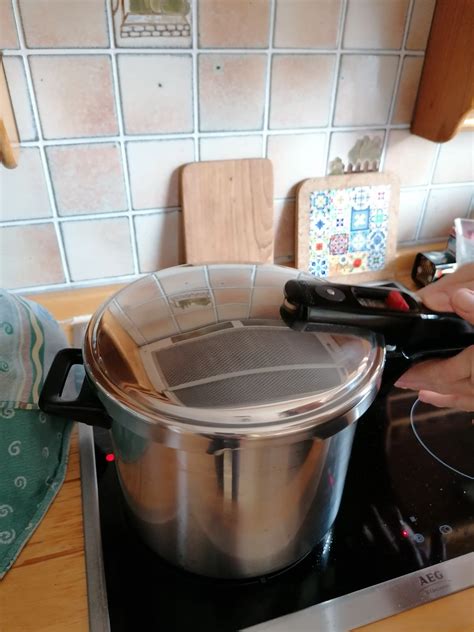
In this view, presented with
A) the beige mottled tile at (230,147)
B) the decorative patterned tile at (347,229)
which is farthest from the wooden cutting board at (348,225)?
the beige mottled tile at (230,147)

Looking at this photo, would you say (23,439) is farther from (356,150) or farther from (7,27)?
(356,150)

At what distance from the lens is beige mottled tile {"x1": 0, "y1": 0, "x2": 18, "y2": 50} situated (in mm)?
582

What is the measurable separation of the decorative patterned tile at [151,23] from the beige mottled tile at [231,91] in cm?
5

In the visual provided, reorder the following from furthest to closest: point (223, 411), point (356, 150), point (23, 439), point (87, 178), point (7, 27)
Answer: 1. point (356, 150)
2. point (87, 178)
3. point (7, 27)
4. point (23, 439)
5. point (223, 411)

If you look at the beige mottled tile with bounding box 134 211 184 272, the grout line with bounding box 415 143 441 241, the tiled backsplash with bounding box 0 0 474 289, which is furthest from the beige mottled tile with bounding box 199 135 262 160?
the grout line with bounding box 415 143 441 241

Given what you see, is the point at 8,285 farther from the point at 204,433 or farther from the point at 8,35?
the point at 204,433

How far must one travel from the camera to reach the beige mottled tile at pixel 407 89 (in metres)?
0.77

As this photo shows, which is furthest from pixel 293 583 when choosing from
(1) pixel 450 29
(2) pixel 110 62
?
(1) pixel 450 29

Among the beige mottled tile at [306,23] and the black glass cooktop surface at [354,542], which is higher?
the beige mottled tile at [306,23]

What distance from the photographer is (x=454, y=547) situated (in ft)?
1.62

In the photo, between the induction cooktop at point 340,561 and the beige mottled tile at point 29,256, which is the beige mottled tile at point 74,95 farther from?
the induction cooktop at point 340,561

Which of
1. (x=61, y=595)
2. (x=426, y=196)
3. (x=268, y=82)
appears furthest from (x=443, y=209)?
(x=61, y=595)

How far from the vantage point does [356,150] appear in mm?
815

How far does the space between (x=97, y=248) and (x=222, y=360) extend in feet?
1.45
